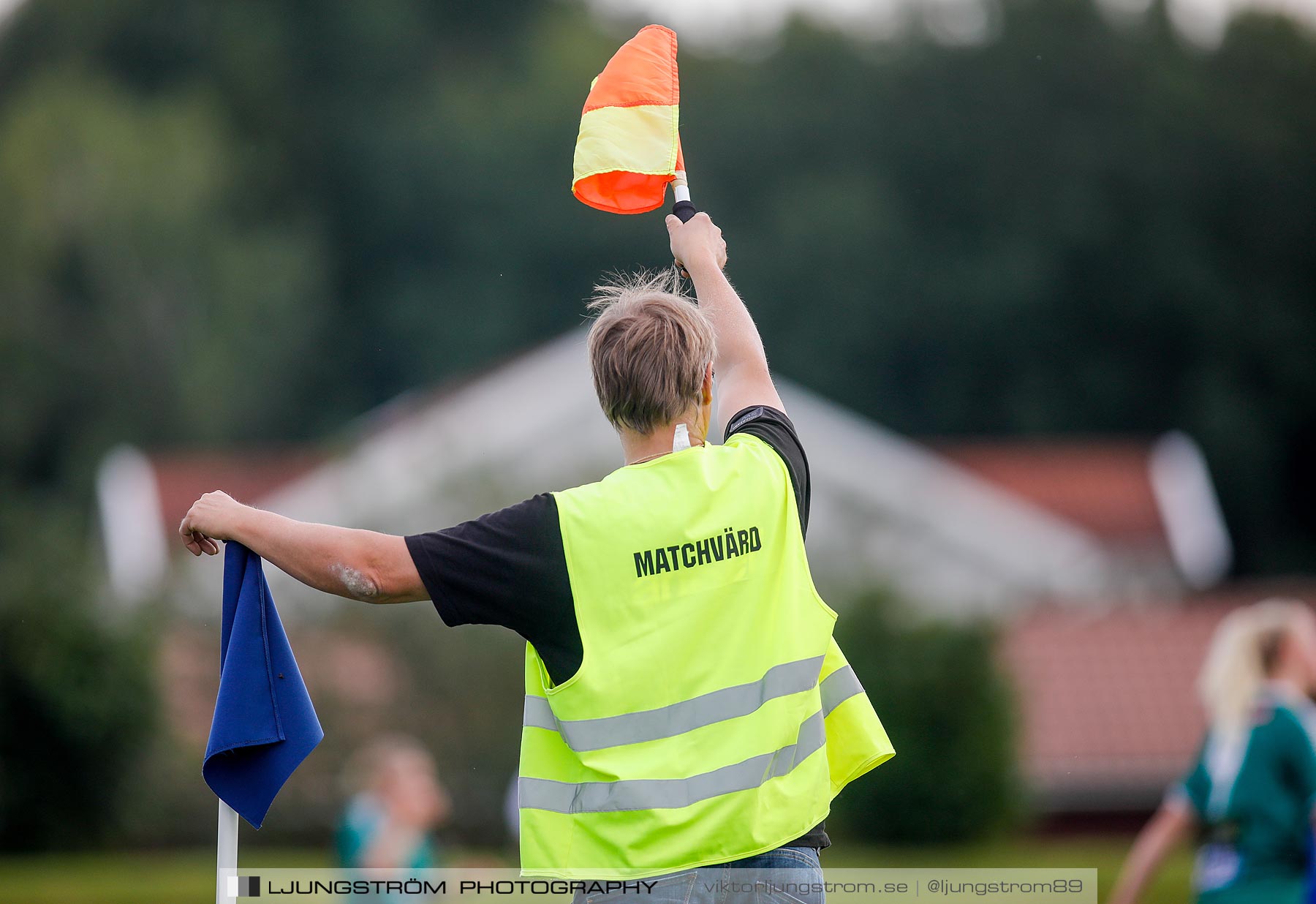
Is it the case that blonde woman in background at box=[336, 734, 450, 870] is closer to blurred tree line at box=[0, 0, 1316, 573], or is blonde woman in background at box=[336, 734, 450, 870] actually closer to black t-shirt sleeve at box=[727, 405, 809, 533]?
black t-shirt sleeve at box=[727, 405, 809, 533]

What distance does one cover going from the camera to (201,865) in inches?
612

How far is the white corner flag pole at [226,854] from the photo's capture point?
3205 millimetres

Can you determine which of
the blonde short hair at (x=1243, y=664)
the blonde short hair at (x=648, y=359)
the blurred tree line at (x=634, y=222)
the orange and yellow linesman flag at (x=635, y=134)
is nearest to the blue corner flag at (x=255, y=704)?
the blonde short hair at (x=648, y=359)

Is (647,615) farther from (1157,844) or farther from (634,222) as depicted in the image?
(634,222)

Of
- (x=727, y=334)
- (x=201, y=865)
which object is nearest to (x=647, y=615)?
(x=727, y=334)

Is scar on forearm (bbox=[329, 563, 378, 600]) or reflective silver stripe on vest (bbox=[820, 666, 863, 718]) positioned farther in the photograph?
reflective silver stripe on vest (bbox=[820, 666, 863, 718])

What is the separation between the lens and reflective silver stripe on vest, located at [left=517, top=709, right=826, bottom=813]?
2896mm

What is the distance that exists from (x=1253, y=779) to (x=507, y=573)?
4.04 m

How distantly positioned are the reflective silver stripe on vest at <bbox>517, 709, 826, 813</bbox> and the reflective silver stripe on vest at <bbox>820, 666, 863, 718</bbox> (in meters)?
0.26

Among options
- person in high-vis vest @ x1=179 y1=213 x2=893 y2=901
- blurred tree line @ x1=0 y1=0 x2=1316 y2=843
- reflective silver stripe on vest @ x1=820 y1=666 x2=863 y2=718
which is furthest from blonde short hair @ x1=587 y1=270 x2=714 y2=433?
blurred tree line @ x1=0 y1=0 x2=1316 y2=843

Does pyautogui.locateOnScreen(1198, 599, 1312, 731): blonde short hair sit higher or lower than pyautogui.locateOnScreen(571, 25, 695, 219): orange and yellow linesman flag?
lower

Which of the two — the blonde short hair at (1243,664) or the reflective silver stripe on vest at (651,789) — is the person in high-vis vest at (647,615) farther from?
the blonde short hair at (1243,664)

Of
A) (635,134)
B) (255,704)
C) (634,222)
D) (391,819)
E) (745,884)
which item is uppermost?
(634,222)

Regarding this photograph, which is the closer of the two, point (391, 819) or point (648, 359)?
point (648, 359)
